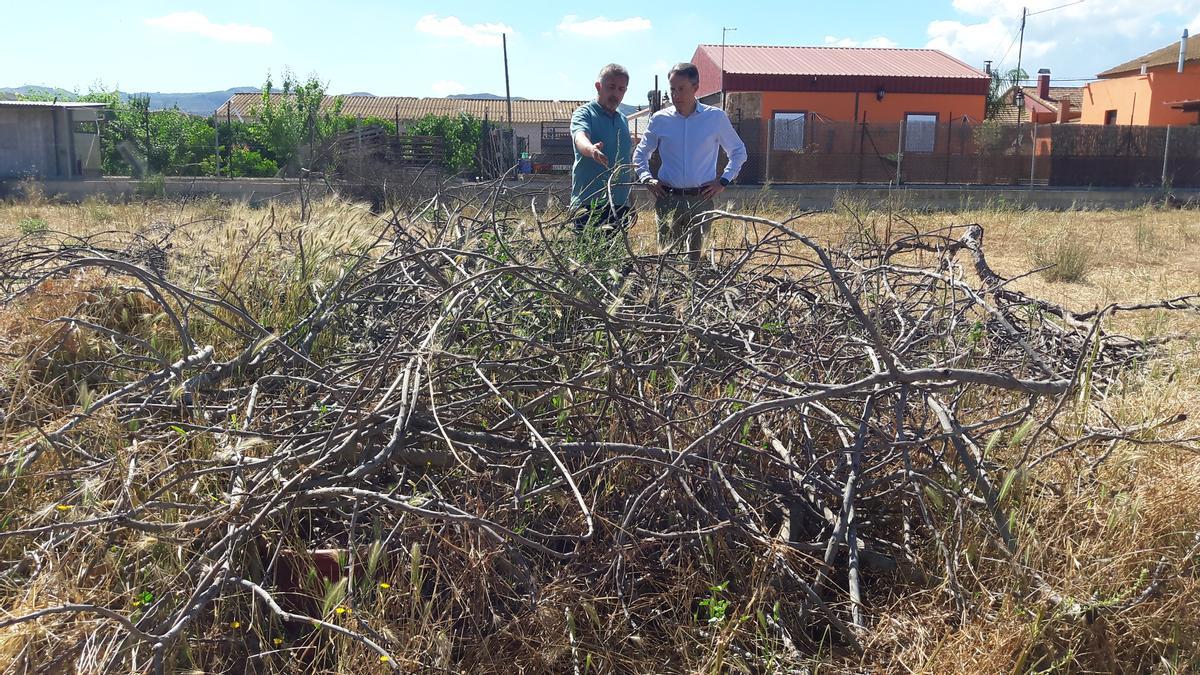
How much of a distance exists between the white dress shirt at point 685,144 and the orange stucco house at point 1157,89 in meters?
26.9

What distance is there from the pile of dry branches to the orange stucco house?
96.7 feet

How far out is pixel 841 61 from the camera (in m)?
28.3

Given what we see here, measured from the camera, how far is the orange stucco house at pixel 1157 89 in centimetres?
2728

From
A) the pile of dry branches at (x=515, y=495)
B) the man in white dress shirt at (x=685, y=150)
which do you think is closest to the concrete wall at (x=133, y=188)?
the man in white dress shirt at (x=685, y=150)

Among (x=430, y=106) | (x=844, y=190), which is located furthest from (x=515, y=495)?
(x=430, y=106)

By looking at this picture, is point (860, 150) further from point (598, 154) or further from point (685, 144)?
point (598, 154)

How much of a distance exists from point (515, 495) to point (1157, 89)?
31.9 meters

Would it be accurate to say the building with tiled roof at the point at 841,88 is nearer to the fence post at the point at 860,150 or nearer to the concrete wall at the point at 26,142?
the fence post at the point at 860,150

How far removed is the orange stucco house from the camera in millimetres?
27281

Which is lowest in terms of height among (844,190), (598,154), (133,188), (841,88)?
(133,188)

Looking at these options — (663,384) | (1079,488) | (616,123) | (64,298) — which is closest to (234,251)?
(64,298)

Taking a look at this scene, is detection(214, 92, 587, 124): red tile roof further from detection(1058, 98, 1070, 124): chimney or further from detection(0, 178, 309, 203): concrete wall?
detection(0, 178, 309, 203): concrete wall

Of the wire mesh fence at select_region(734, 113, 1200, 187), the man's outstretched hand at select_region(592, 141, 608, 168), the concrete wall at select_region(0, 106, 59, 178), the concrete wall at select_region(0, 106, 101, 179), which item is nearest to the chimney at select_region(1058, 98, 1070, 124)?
the wire mesh fence at select_region(734, 113, 1200, 187)

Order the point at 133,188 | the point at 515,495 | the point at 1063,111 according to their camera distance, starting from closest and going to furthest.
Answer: the point at 515,495 < the point at 133,188 < the point at 1063,111
